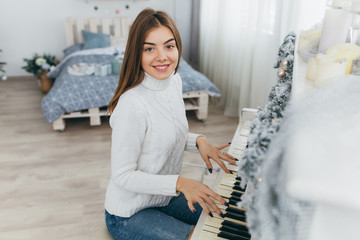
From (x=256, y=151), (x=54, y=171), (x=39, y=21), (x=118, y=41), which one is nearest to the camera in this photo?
(x=256, y=151)

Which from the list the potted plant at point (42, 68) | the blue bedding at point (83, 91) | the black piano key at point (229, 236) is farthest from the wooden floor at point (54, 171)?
the black piano key at point (229, 236)

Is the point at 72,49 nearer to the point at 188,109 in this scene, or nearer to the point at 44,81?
the point at 44,81

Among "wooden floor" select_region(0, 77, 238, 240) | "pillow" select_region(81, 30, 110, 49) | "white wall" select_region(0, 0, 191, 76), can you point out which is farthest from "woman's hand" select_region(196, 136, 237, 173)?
"white wall" select_region(0, 0, 191, 76)

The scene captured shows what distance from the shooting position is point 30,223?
1.96 meters

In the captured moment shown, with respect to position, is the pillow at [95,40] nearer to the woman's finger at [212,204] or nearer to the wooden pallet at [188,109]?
the wooden pallet at [188,109]

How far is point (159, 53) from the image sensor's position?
1105mm

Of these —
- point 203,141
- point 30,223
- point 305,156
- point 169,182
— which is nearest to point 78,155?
point 30,223

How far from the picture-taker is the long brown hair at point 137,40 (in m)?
1.07

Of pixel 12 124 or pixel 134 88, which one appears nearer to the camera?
pixel 134 88

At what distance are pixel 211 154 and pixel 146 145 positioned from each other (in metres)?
0.29

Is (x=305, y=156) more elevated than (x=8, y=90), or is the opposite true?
(x=305, y=156)

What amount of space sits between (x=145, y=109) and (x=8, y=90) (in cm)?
388

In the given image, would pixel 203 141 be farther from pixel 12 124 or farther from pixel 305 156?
pixel 12 124

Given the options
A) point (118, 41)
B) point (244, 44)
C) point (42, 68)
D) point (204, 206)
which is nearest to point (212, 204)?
A: point (204, 206)
